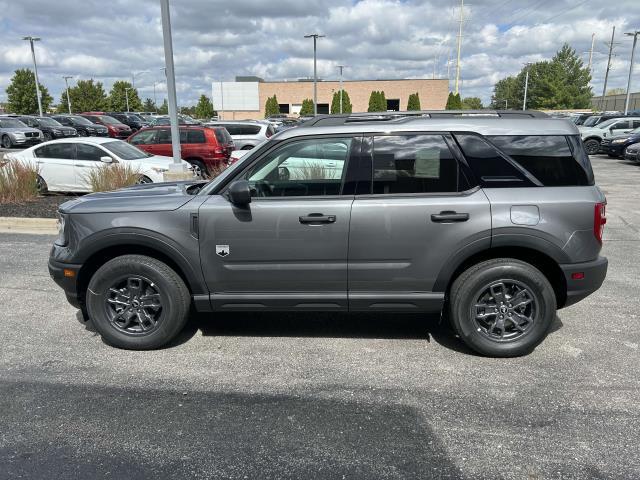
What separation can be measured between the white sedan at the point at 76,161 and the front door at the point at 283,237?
8.07 metres

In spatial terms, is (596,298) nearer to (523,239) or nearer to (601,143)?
(523,239)

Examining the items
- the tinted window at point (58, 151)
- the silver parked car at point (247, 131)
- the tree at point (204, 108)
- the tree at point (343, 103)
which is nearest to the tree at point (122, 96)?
the tree at point (204, 108)

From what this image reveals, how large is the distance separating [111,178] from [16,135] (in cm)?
2076

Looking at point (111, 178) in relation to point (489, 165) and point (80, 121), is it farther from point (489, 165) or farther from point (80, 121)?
point (80, 121)

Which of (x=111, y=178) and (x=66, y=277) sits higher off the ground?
(x=111, y=178)

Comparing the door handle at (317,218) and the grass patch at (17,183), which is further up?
the door handle at (317,218)

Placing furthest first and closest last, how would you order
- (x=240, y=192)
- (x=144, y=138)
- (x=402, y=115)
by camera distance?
(x=144, y=138) < (x=402, y=115) < (x=240, y=192)

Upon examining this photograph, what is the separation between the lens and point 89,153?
11.9m

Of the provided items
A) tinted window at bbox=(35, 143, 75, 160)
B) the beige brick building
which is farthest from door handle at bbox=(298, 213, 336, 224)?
the beige brick building

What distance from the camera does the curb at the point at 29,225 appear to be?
875 centimetres

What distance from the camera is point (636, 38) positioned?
38.2 m

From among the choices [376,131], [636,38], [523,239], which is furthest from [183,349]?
[636,38]

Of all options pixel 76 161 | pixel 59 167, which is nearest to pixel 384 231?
pixel 76 161

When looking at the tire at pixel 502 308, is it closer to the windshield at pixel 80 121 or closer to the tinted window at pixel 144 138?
the tinted window at pixel 144 138
